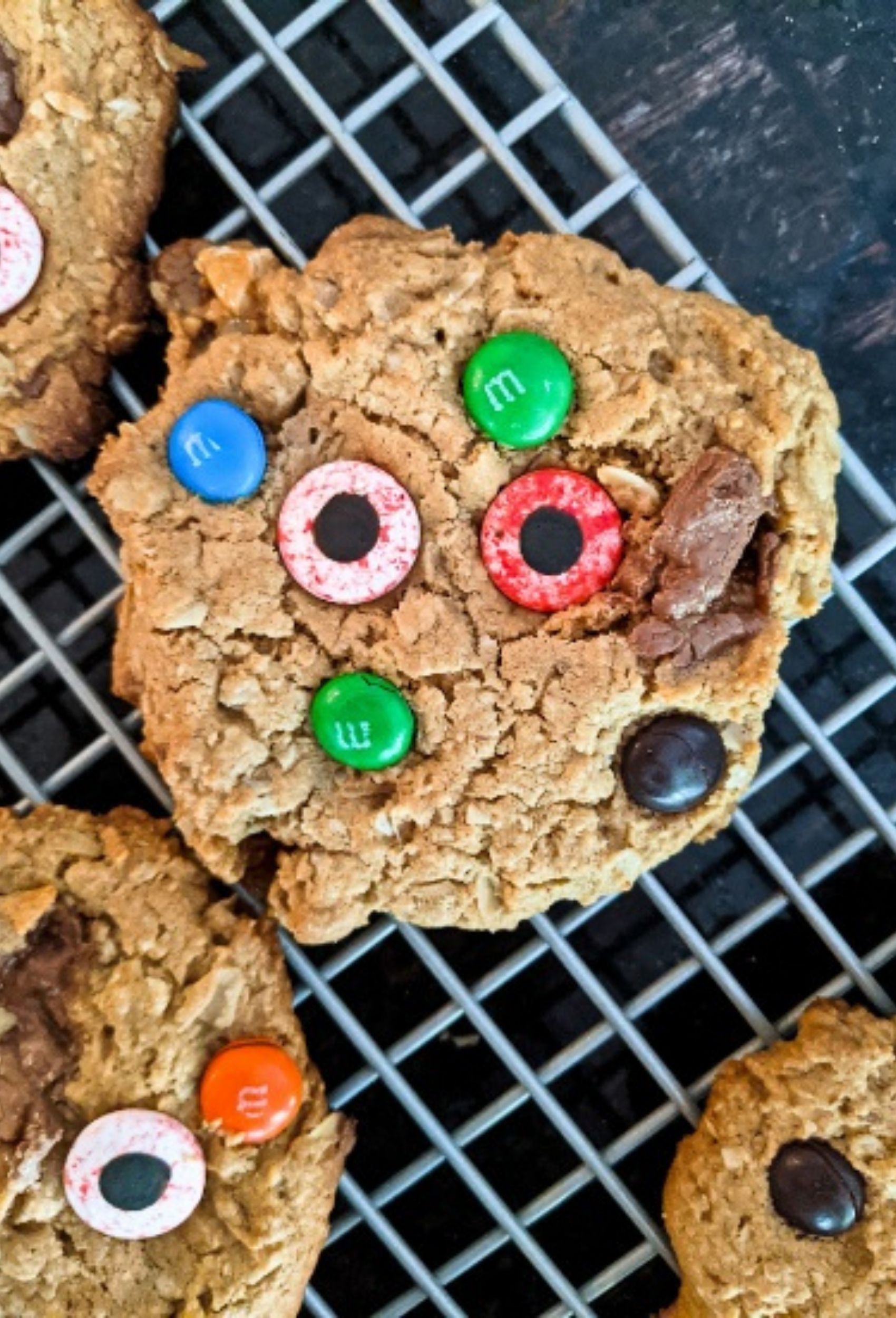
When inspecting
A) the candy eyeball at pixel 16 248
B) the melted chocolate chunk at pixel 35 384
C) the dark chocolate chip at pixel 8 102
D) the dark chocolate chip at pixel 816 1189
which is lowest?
the dark chocolate chip at pixel 816 1189

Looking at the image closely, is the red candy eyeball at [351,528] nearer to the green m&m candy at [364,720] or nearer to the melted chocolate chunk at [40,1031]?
the green m&m candy at [364,720]

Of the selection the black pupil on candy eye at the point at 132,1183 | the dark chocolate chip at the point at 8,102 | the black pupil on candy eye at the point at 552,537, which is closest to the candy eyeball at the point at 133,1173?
the black pupil on candy eye at the point at 132,1183

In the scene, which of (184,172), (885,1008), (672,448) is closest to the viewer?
(672,448)

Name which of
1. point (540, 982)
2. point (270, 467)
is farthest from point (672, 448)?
point (540, 982)

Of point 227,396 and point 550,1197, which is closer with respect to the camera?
point 227,396

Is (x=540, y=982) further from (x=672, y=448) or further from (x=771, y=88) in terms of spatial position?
(x=771, y=88)

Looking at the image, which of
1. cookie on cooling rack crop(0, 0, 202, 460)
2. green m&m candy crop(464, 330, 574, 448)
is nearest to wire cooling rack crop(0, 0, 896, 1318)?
cookie on cooling rack crop(0, 0, 202, 460)

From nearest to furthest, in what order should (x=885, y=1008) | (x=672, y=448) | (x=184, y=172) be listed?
(x=672, y=448), (x=885, y=1008), (x=184, y=172)
